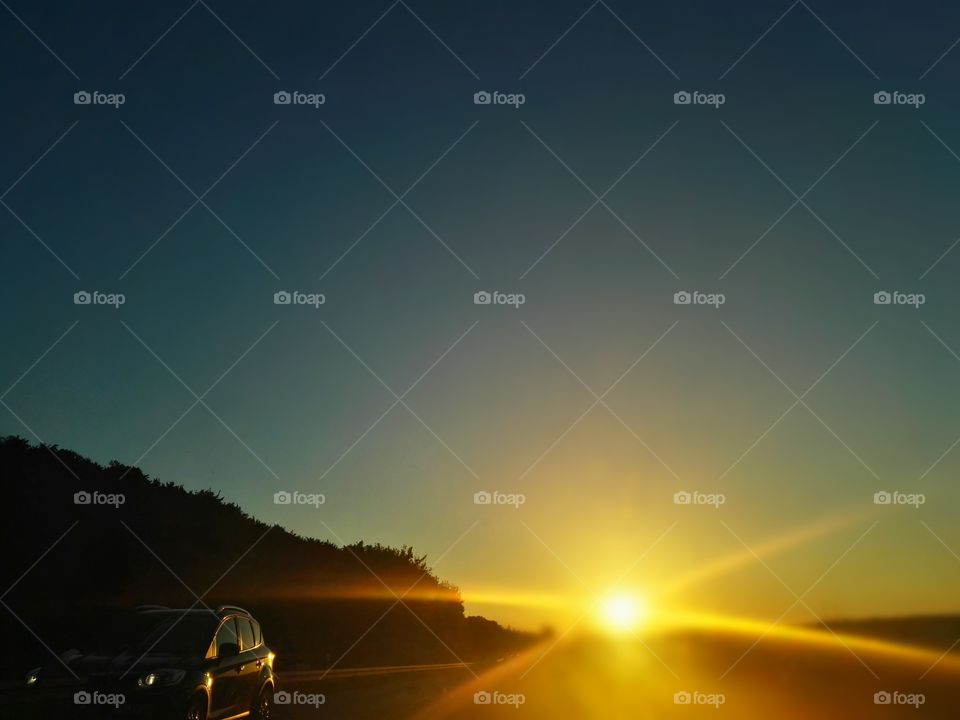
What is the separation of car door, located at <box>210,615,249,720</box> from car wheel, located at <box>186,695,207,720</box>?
0.19 m

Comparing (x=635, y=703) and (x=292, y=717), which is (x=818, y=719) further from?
(x=292, y=717)

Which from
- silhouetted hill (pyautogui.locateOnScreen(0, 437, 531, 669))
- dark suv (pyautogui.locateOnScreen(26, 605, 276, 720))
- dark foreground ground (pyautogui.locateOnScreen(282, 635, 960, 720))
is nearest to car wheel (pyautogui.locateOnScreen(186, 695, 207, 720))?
dark suv (pyautogui.locateOnScreen(26, 605, 276, 720))

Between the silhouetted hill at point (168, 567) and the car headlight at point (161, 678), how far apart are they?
9.31m

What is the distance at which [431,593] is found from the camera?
47.6 meters

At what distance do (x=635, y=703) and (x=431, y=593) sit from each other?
2670 centimetres

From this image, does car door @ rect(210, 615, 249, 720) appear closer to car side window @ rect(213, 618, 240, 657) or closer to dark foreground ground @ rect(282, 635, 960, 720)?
car side window @ rect(213, 618, 240, 657)

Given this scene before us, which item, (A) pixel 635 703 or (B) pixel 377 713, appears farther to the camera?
(A) pixel 635 703

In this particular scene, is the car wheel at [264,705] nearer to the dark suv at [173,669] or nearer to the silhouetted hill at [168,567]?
the dark suv at [173,669]

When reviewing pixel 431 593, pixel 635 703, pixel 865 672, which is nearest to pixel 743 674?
pixel 865 672

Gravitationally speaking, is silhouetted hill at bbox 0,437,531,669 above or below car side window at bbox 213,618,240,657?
above

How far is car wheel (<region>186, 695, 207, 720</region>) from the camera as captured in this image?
11.7m

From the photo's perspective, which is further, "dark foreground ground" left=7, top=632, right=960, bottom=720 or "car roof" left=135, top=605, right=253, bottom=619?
"dark foreground ground" left=7, top=632, right=960, bottom=720

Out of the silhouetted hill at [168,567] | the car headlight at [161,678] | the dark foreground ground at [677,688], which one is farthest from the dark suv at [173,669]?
the silhouetted hill at [168,567]

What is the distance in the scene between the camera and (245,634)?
1409cm
